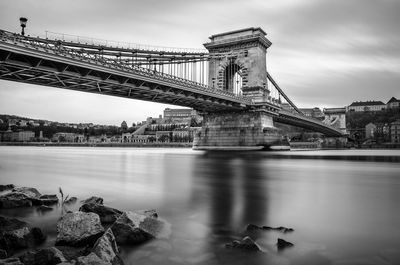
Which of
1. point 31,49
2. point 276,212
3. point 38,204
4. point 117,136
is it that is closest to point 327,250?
point 276,212

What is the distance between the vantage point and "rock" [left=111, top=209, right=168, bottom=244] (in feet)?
16.0

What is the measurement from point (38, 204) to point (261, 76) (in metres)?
44.9

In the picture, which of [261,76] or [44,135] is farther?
[44,135]

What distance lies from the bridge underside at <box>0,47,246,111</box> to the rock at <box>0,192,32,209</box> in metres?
14.1

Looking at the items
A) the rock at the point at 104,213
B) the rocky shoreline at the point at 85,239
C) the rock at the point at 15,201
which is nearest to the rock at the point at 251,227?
the rocky shoreline at the point at 85,239

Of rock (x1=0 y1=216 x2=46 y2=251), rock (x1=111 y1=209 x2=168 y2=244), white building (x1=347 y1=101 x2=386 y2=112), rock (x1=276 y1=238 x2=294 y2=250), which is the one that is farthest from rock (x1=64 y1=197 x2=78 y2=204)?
white building (x1=347 y1=101 x2=386 y2=112)

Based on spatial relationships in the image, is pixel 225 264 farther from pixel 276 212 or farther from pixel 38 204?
pixel 38 204

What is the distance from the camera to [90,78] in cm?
2497

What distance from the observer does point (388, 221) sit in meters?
6.15

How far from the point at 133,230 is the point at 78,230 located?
82 cm

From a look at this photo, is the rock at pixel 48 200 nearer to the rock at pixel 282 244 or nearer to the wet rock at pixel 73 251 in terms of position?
the wet rock at pixel 73 251

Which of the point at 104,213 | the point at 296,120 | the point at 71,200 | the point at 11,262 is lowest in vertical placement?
the point at 71,200

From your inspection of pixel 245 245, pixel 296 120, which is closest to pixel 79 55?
pixel 245 245

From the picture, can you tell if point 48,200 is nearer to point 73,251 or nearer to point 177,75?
point 73,251
